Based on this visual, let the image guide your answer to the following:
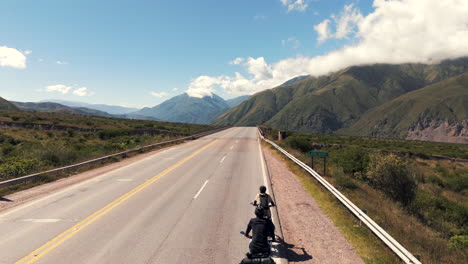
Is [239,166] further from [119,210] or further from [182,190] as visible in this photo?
[119,210]

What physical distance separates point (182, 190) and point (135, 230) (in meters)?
4.28

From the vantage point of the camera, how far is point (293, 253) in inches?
238

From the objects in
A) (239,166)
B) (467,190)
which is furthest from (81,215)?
(467,190)

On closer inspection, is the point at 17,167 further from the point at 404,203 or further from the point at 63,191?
the point at 404,203

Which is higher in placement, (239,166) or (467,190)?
(239,166)

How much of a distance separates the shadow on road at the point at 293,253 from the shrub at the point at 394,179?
1275 centimetres

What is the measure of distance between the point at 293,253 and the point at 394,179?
1367 cm

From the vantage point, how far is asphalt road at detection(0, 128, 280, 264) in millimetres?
5902

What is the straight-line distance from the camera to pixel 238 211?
8766mm

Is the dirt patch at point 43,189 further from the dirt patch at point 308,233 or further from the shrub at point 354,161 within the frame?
the shrub at point 354,161

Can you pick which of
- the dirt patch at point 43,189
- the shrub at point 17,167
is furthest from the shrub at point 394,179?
the shrub at point 17,167

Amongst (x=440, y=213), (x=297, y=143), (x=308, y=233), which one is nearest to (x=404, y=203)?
(x=440, y=213)

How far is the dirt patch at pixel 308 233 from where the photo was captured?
585cm

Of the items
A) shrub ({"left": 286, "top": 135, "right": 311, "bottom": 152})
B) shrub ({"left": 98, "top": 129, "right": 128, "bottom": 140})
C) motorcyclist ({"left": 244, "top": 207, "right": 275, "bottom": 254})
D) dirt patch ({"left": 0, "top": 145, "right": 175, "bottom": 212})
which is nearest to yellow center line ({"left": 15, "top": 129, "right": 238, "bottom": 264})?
dirt patch ({"left": 0, "top": 145, "right": 175, "bottom": 212})
